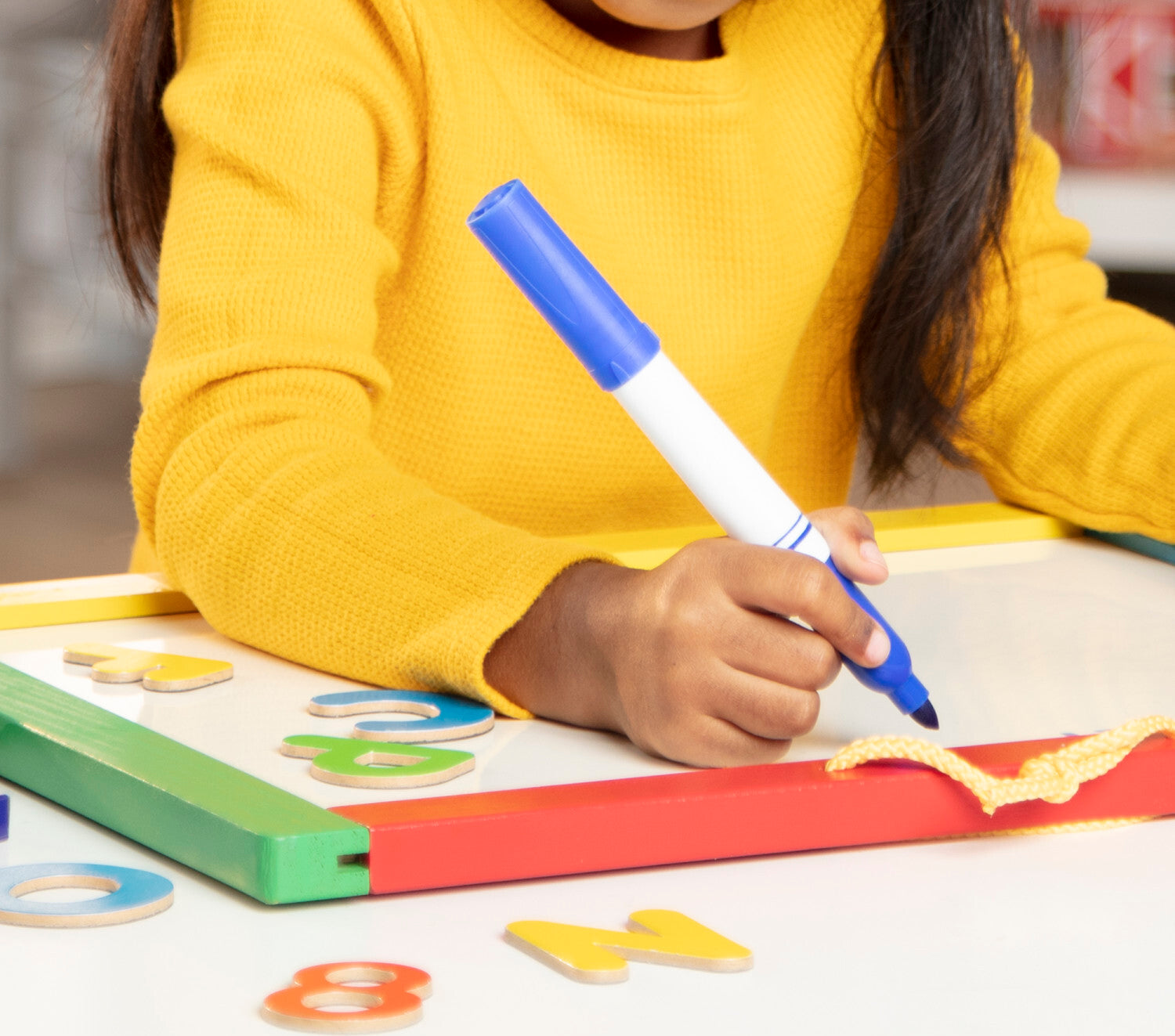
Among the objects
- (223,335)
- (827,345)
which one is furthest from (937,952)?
(827,345)

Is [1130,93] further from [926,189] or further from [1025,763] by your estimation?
[1025,763]

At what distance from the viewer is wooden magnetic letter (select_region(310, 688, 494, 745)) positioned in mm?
359

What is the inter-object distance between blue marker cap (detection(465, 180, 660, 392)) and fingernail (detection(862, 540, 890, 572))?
8 cm

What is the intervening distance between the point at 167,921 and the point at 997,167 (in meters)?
0.52

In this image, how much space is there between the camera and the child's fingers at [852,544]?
0.39m

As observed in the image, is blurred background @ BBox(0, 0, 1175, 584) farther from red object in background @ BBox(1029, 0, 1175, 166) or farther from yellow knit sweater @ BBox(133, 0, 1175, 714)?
yellow knit sweater @ BBox(133, 0, 1175, 714)

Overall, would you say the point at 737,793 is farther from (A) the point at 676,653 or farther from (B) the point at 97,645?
(B) the point at 97,645

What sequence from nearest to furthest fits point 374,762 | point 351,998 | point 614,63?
point 351,998 → point 374,762 → point 614,63

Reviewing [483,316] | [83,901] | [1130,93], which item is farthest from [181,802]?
[1130,93]

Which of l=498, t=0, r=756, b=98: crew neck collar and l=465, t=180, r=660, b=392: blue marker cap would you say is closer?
l=465, t=180, r=660, b=392: blue marker cap

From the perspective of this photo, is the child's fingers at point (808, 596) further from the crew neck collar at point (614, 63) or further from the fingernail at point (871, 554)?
the crew neck collar at point (614, 63)

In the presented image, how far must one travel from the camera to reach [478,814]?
0.93 feet

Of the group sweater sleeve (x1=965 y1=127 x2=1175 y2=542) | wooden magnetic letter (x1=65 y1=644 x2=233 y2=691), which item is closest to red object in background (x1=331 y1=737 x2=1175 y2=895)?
wooden magnetic letter (x1=65 y1=644 x2=233 y2=691)

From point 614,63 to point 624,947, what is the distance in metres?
0.46
